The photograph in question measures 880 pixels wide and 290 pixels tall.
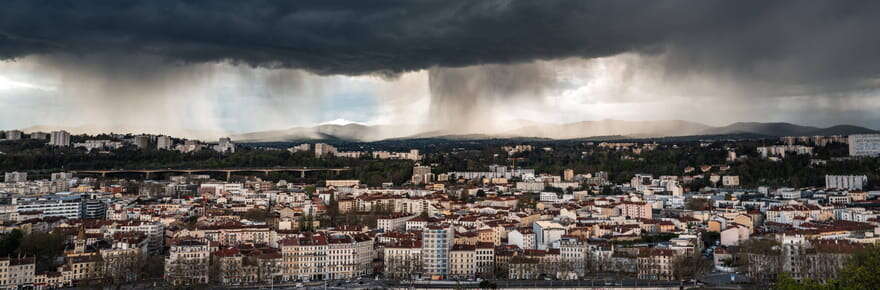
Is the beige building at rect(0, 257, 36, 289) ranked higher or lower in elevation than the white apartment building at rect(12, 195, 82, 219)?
lower

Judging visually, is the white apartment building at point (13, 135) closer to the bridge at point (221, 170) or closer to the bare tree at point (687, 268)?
the bridge at point (221, 170)

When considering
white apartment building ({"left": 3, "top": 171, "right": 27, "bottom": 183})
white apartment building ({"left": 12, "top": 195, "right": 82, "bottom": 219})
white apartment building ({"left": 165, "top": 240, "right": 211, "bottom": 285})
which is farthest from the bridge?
white apartment building ({"left": 165, "top": 240, "right": 211, "bottom": 285})

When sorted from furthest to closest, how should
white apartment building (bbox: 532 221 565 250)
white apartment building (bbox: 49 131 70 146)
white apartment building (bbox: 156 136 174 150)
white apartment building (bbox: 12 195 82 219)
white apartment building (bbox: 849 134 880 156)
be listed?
1. white apartment building (bbox: 156 136 174 150)
2. white apartment building (bbox: 49 131 70 146)
3. white apartment building (bbox: 849 134 880 156)
4. white apartment building (bbox: 12 195 82 219)
5. white apartment building (bbox: 532 221 565 250)

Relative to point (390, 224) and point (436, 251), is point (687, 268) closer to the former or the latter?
point (436, 251)

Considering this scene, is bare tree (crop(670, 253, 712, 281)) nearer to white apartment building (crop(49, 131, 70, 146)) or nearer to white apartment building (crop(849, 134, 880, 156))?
white apartment building (crop(849, 134, 880, 156))

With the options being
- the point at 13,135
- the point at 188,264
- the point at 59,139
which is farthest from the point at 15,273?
the point at 13,135

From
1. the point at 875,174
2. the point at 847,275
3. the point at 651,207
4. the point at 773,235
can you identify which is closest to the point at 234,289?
the point at 847,275

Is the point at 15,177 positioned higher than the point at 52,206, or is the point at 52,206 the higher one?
the point at 15,177

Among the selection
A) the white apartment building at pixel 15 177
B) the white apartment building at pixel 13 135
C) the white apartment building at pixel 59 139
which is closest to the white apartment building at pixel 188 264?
the white apartment building at pixel 15 177

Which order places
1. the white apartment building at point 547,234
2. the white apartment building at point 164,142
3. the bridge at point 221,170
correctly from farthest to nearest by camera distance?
the white apartment building at point 164,142 → the bridge at point 221,170 → the white apartment building at point 547,234

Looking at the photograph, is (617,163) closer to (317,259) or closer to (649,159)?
(649,159)

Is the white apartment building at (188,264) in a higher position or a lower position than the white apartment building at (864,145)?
lower
